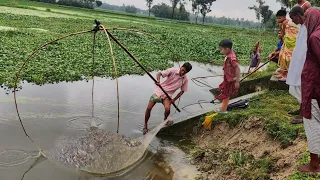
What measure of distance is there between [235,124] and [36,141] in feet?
11.8

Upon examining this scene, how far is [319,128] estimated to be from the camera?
3566 mm

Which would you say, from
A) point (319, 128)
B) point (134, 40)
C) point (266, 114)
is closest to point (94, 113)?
point (266, 114)

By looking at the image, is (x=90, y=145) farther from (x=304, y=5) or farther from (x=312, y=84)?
(x=304, y=5)

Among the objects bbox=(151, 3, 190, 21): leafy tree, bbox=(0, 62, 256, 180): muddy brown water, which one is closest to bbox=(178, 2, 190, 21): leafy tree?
bbox=(151, 3, 190, 21): leafy tree

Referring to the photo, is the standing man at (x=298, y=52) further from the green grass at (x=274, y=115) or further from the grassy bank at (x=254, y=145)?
the green grass at (x=274, y=115)

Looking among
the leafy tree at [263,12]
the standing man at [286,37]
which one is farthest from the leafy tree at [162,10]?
the standing man at [286,37]

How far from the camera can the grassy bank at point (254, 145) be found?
4564mm

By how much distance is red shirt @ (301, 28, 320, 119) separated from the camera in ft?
11.2

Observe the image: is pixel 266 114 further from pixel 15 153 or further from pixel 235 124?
pixel 15 153

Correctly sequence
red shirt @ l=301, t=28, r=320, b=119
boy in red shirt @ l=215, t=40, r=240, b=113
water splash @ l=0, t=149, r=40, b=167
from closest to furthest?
red shirt @ l=301, t=28, r=320, b=119
water splash @ l=0, t=149, r=40, b=167
boy in red shirt @ l=215, t=40, r=240, b=113

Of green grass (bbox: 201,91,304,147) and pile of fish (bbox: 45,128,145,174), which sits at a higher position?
green grass (bbox: 201,91,304,147)

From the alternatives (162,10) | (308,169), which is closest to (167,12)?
(162,10)

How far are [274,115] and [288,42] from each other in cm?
217

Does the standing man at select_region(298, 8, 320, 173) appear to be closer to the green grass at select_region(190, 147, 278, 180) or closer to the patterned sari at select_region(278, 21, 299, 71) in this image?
the green grass at select_region(190, 147, 278, 180)
